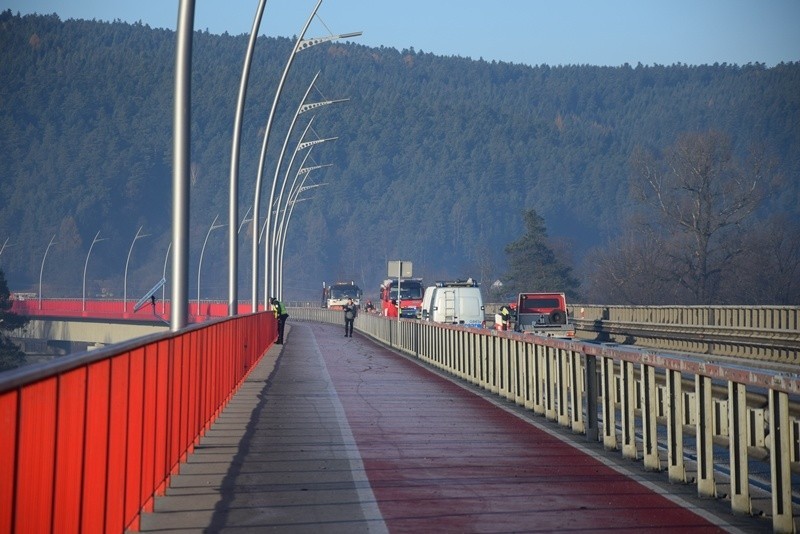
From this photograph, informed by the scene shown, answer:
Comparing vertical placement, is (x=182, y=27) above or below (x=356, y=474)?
above

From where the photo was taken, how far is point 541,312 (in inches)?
2023

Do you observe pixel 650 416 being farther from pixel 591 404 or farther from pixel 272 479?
pixel 272 479

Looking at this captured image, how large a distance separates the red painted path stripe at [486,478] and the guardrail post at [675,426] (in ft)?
1.25

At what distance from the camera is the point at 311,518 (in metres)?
10.2

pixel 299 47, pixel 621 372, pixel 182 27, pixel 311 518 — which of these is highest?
pixel 299 47

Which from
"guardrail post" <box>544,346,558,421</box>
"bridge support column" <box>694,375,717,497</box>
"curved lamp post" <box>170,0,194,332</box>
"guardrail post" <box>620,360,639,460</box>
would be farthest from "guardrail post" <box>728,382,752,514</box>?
"guardrail post" <box>544,346,558,421</box>

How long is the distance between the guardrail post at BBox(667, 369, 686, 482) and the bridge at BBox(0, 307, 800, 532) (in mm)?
26

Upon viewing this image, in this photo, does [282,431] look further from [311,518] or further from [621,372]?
[311,518]

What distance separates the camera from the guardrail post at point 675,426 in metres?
12.2

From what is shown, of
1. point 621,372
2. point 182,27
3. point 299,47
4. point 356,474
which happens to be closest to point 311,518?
point 356,474

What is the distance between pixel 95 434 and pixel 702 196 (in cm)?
8050

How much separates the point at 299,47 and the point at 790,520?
2926 cm

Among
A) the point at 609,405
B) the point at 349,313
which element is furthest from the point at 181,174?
the point at 349,313

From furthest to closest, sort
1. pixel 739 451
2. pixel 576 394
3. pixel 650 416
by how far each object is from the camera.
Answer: pixel 576 394 < pixel 650 416 < pixel 739 451
